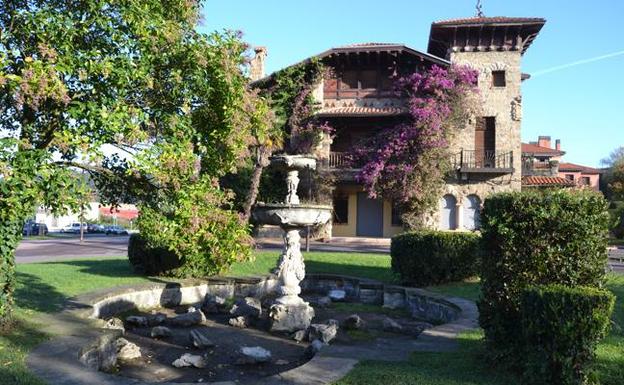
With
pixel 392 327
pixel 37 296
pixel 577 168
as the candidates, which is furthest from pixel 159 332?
pixel 577 168

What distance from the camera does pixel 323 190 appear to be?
25328 mm

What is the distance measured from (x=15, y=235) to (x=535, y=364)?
229 inches

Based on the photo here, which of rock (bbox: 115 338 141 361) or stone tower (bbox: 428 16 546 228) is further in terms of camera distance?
stone tower (bbox: 428 16 546 228)

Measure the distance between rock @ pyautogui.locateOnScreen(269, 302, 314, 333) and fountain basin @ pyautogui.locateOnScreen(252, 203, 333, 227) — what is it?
57.3 inches

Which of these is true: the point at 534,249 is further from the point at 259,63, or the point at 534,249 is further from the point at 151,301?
the point at 259,63

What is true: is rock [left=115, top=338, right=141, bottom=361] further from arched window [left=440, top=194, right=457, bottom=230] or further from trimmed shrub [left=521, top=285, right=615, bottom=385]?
arched window [left=440, top=194, right=457, bottom=230]

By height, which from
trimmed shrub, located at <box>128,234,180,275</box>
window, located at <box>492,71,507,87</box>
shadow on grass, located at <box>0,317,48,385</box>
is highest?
window, located at <box>492,71,507,87</box>

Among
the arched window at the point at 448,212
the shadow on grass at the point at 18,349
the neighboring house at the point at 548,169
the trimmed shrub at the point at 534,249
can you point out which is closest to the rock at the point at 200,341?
the shadow on grass at the point at 18,349

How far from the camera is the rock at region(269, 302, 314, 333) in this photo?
8.24 meters

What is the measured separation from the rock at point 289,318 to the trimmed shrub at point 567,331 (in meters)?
4.51

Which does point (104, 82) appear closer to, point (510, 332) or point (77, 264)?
point (510, 332)

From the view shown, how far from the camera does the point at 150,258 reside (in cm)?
1188

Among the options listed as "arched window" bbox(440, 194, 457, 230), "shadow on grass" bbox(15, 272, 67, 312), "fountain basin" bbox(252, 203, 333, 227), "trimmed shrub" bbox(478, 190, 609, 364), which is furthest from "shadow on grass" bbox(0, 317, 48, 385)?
"arched window" bbox(440, 194, 457, 230)

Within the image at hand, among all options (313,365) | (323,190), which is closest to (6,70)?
(313,365)
